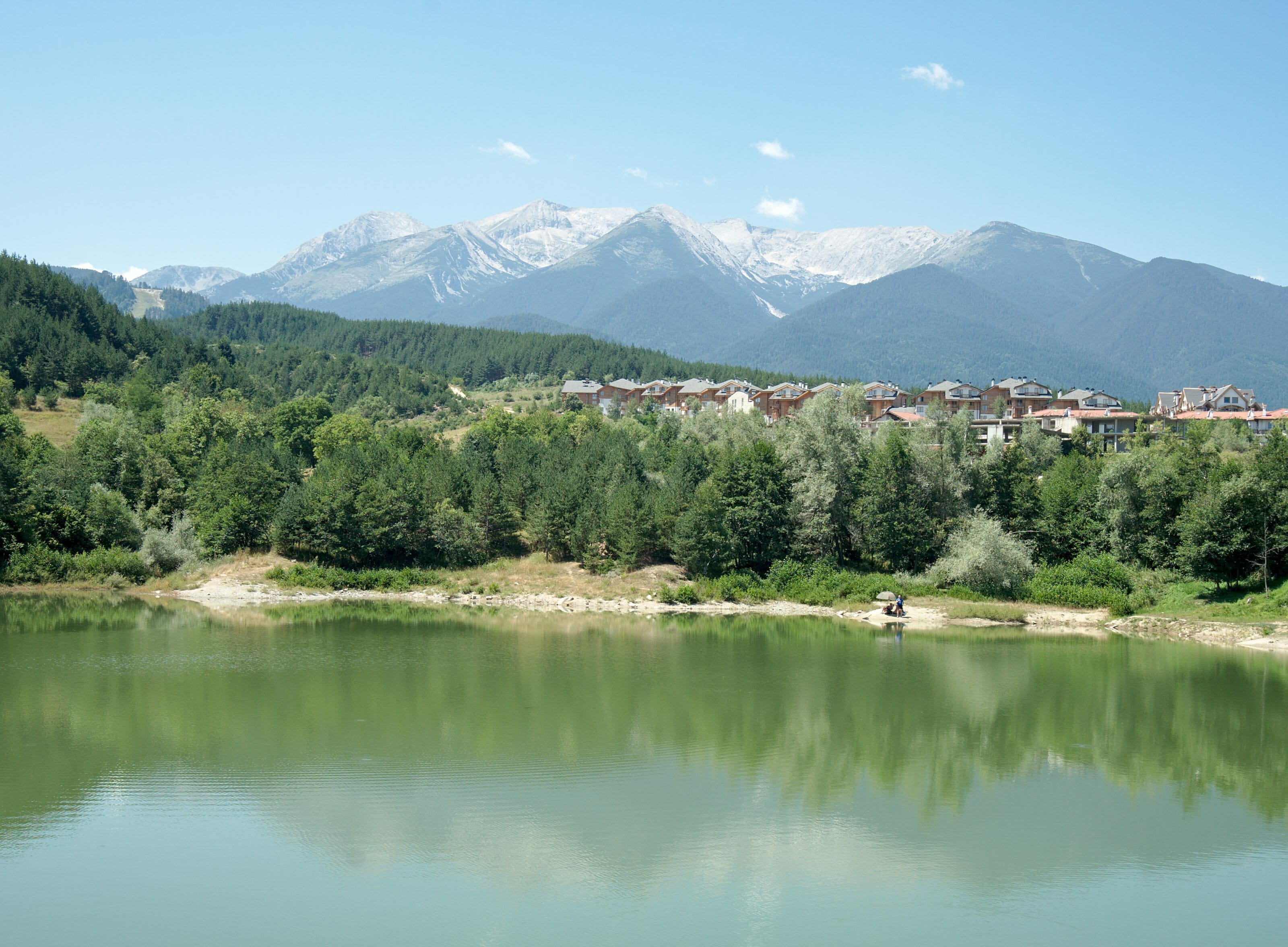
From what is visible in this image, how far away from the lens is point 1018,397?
384 ft

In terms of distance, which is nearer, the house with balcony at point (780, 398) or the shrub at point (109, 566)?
the shrub at point (109, 566)

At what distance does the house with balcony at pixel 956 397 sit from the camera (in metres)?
114

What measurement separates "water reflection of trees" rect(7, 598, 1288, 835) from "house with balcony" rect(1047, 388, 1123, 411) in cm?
7134

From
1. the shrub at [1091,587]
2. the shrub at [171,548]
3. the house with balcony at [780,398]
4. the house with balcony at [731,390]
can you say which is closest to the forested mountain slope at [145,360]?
the house with balcony at [731,390]

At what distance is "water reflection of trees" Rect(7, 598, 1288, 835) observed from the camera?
75.2ft

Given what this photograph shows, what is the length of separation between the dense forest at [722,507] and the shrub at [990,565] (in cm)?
10

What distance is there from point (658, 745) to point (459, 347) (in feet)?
465

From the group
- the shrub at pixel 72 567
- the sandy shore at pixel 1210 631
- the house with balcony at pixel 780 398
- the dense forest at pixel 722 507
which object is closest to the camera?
the sandy shore at pixel 1210 631

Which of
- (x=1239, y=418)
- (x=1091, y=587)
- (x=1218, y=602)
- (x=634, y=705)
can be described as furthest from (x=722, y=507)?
(x=1239, y=418)

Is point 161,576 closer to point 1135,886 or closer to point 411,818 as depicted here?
point 411,818

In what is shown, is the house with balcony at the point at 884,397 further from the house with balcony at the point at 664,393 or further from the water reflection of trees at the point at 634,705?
the water reflection of trees at the point at 634,705

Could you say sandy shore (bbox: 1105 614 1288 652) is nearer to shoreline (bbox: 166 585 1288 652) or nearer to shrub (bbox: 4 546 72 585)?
shoreline (bbox: 166 585 1288 652)

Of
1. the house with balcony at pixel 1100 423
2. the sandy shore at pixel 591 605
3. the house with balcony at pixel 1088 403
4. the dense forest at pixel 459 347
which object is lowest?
the sandy shore at pixel 591 605

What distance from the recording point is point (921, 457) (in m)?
55.7
